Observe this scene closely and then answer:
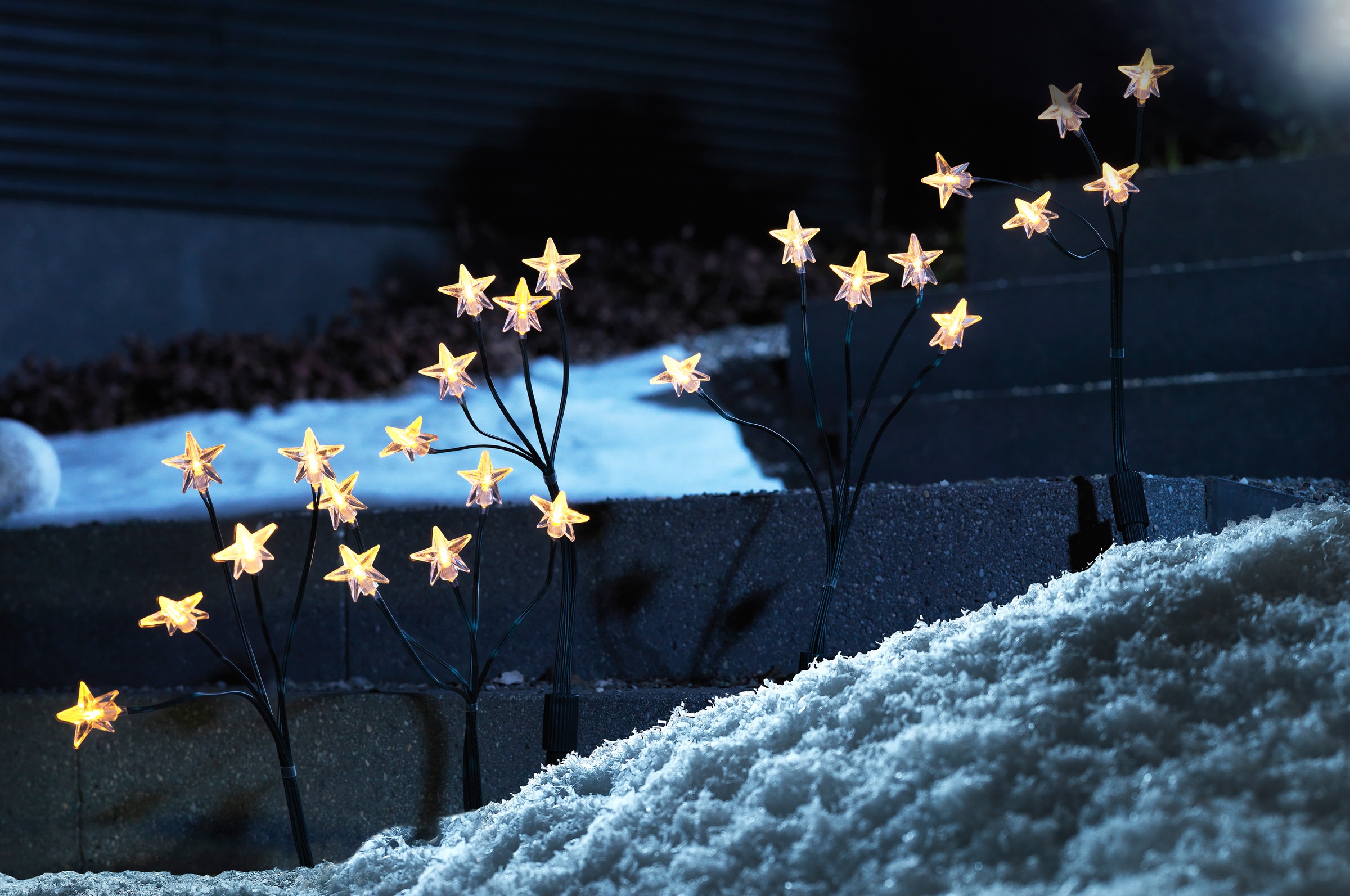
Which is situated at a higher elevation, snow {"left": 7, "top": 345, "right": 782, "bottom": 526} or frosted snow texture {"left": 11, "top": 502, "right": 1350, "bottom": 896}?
snow {"left": 7, "top": 345, "right": 782, "bottom": 526}

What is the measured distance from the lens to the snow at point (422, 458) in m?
2.99

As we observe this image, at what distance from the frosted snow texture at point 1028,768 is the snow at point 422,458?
1220mm

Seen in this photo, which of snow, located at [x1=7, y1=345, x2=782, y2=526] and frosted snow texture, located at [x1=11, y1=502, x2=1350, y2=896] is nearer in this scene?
frosted snow texture, located at [x1=11, y1=502, x2=1350, y2=896]

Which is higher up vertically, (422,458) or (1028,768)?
(422,458)

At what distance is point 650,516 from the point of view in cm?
203

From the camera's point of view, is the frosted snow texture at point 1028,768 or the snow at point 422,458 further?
the snow at point 422,458

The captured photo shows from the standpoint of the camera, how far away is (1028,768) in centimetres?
112

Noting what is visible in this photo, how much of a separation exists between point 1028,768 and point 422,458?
2807mm

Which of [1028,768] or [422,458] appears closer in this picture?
[1028,768]

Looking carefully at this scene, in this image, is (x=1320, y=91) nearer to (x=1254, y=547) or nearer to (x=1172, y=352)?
(x=1172, y=352)

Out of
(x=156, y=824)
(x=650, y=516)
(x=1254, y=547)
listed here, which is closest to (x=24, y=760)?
(x=156, y=824)

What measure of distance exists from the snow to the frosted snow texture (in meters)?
1.22

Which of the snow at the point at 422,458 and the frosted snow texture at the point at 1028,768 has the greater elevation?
the snow at the point at 422,458

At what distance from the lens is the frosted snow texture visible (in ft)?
3.30
